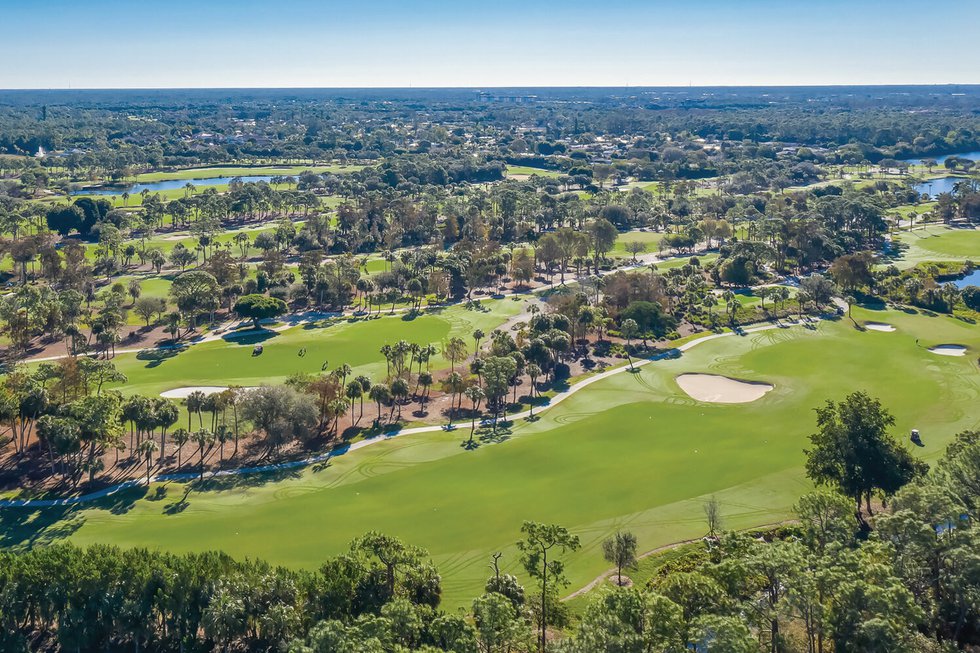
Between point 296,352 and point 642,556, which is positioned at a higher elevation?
point 296,352

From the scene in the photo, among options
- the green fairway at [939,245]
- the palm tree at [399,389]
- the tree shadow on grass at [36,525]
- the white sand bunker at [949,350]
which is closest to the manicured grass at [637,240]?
the green fairway at [939,245]

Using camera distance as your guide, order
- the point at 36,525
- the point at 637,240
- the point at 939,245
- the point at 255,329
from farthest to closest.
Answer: the point at 637,240 → the point at 939,245 → the point at 255,329 → the point at 36,525

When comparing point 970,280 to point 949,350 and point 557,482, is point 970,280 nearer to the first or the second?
point 949,350

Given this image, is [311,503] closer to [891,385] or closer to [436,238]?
[891,385]

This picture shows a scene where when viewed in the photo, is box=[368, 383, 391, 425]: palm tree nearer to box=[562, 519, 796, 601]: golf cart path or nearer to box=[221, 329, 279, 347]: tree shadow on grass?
box=[221, 329, 279, 347]: tree shadow on grass


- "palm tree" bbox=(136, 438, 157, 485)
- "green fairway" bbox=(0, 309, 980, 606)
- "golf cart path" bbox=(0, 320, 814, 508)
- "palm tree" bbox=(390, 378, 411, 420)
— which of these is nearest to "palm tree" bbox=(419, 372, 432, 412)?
"palm tree" bbox=(390, 378, 411, 420)

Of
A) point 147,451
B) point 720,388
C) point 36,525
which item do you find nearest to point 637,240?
point 720,388

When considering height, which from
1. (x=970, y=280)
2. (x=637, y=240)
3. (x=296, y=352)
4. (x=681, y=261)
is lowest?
(x=296, y=352)

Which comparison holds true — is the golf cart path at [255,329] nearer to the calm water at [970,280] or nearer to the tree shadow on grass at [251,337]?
the tree shadow on grass at [251,337]
